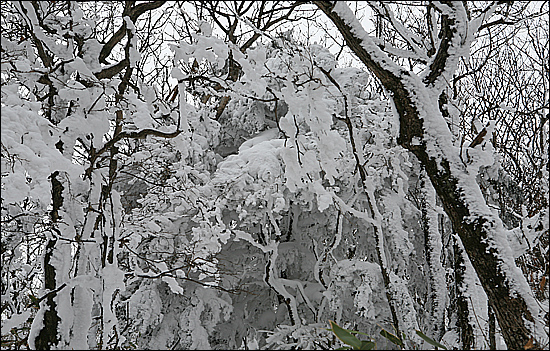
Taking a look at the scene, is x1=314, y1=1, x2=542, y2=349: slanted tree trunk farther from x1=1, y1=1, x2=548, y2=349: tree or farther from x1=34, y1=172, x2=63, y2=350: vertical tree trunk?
x1=34, y1=172, x2=63, y2=350: vertical tree trunk

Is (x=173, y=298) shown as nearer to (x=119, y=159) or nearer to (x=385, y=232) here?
(x=119, y=159)

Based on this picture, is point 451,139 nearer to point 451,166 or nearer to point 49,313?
point 451,166

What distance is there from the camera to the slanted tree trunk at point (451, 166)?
97.5 inches

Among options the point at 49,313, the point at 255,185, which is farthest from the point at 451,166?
the point at 49,313

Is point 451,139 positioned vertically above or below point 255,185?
below

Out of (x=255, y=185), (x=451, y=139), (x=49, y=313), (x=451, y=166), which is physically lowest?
(x=49, y=313)

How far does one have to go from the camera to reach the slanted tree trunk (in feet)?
8.13

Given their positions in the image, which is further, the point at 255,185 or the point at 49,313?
the point at 255,185

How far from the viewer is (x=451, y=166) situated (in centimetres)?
286

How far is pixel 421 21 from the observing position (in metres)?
7.09

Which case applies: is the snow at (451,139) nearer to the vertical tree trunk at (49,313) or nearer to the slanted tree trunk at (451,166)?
the slanted tree trunk at (451,166)

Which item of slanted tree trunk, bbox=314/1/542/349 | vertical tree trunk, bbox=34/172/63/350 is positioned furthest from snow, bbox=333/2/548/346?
vertical tree trunk, bbox=34/172/63/350

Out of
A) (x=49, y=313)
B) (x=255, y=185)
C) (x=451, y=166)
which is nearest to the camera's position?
(x=451, y=166)

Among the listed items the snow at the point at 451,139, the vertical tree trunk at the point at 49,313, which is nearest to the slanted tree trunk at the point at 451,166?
the snow at the point at 451,139
